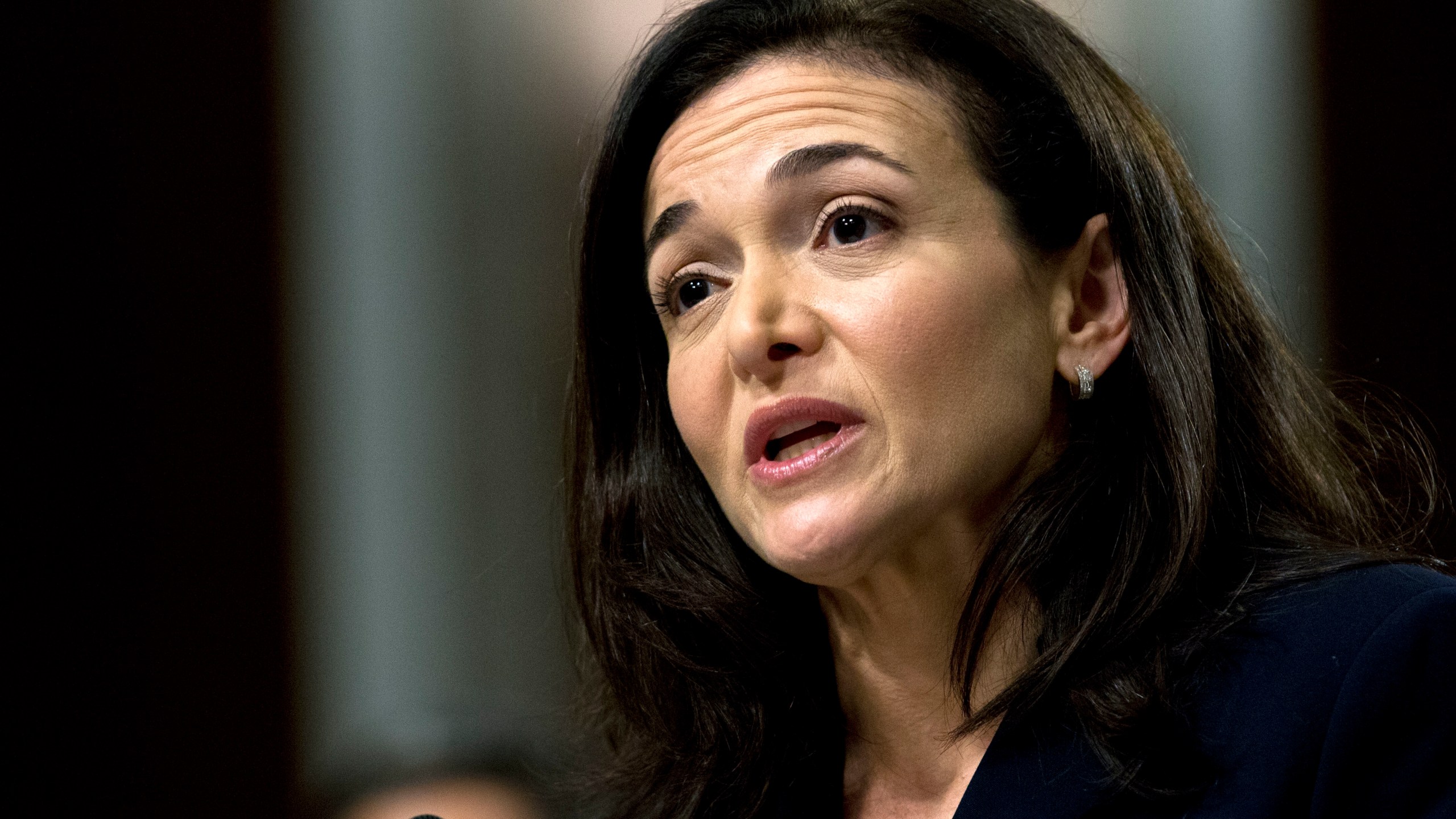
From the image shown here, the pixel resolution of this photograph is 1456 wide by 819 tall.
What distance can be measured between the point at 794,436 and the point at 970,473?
203 mm

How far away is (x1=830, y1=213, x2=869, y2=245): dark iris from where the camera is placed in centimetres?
153

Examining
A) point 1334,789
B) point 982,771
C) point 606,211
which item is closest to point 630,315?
point 606,211

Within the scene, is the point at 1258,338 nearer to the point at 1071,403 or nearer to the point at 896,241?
the point at 1071,403

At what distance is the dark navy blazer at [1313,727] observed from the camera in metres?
1.21

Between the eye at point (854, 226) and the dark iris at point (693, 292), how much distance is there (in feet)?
0.71

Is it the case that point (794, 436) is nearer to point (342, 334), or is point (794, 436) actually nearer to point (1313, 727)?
point (1313, 727)

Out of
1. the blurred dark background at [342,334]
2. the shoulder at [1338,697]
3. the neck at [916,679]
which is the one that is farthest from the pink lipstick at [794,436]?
the blurred dark background at [342,334]

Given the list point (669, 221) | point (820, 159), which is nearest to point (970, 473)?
point (820, 159)

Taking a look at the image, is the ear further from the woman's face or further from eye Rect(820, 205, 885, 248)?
eye Rect(820, 205, 885, 248)

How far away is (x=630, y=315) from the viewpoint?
193 centimetres

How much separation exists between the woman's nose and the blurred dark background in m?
0.76

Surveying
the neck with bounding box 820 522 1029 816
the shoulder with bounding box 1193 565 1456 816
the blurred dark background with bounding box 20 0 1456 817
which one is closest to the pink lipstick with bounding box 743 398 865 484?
the neck with bounding box 820 522 1029 816

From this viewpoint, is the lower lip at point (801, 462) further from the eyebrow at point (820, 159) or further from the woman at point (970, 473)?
the eyebrow at point (820, 159)

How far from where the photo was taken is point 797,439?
1.55 m
